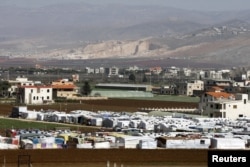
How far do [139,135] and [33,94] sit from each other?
51.5ft

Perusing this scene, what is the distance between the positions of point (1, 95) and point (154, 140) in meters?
22.3

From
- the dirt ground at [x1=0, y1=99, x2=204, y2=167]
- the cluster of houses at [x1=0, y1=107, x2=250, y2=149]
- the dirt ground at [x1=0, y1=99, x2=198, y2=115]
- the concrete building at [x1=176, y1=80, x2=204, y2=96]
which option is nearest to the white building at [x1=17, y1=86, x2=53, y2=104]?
the dirt ground at [x1=0, y1=99, x2=198, y2=115]

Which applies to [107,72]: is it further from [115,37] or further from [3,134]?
[115,37]

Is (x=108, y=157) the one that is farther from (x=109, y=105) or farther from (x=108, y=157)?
(x=109, y=105)

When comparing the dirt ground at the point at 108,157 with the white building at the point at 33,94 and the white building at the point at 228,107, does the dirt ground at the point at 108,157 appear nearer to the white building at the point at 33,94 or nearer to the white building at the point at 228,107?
the white building at the point at 228,107

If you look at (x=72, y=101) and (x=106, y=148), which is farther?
(x=72, y=101)

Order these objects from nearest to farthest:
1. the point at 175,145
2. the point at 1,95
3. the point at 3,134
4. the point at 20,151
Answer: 1. the point at 20,151
2. the point at 175,145
3. the point at 3,134
4. the point at 1,95

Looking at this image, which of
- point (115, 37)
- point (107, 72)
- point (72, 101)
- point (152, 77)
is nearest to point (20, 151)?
point (72, 101)

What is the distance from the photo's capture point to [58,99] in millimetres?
35938

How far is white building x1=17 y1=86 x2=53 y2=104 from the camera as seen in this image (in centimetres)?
3388

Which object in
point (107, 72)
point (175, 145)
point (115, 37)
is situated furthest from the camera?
point (115, 37)

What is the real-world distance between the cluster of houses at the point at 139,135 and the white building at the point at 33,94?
28.4ft

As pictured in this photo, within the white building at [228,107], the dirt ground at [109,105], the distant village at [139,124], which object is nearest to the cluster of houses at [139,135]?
the distant village at [139,124]

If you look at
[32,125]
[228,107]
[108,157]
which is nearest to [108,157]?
[108,157]
